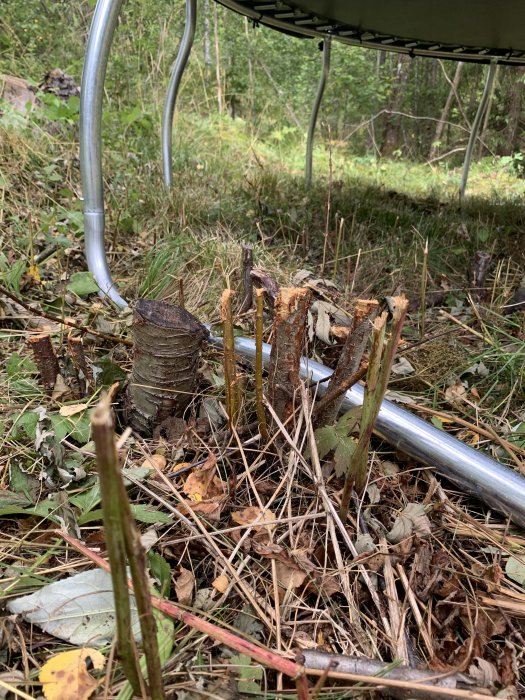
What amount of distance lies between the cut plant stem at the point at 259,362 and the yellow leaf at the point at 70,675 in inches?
16.3

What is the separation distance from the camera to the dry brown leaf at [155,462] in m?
0.80

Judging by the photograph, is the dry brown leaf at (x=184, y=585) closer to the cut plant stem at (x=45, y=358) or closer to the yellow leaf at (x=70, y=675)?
the yellow leaf at (x=70, y=675)

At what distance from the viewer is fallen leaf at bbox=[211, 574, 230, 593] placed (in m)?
0.64

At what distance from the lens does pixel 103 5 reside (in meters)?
1.17

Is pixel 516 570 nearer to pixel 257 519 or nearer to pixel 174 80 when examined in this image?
pixel 257 519

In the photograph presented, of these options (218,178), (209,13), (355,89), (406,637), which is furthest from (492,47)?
(355,89)

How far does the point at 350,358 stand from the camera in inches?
30.5

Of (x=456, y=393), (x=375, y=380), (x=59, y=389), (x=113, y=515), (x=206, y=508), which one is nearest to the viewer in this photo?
(x=113, y=515)

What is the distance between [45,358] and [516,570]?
915 mm

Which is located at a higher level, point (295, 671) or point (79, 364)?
point (79, 364)

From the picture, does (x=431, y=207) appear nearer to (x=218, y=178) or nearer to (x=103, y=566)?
(x=218, y=178)

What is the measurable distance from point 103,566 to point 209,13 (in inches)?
271

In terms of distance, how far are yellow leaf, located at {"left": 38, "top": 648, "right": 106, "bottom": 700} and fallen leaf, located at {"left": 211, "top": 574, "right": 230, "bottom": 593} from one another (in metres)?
0.16

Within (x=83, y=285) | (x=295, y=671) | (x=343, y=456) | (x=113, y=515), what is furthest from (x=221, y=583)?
(x=83, y=285)
